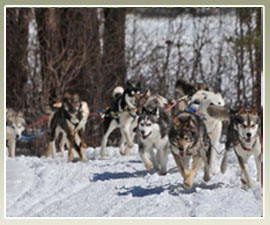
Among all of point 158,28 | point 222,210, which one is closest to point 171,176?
point 222,210

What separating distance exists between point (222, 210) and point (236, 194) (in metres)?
0.56

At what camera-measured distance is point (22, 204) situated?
6.17 meters

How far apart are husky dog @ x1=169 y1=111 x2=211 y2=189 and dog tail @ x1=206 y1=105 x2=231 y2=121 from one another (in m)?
0.53

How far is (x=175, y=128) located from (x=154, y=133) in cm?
70

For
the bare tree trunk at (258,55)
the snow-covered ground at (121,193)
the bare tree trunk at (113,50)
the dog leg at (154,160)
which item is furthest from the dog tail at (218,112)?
the bare tree trunk at (113,50)

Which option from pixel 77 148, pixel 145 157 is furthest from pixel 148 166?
pixel 77 148

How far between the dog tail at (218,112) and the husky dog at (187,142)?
0.53m

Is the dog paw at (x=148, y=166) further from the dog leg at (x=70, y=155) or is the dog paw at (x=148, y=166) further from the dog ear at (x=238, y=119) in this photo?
the dog leg at (x=70, y=155)

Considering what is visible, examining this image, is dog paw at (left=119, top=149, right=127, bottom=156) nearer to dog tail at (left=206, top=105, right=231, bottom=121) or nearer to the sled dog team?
the sled dog team

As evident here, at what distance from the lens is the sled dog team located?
6207 mm

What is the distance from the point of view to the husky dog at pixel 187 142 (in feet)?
20.5

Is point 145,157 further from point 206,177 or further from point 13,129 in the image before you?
point 13,129

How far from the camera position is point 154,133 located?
704cm

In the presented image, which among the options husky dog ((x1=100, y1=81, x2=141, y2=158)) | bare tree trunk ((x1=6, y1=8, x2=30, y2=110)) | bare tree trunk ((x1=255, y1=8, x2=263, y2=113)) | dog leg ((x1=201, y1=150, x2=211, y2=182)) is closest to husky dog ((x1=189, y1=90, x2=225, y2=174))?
dog leg ((x1=201, y1=150, x2=211, y2=182))
